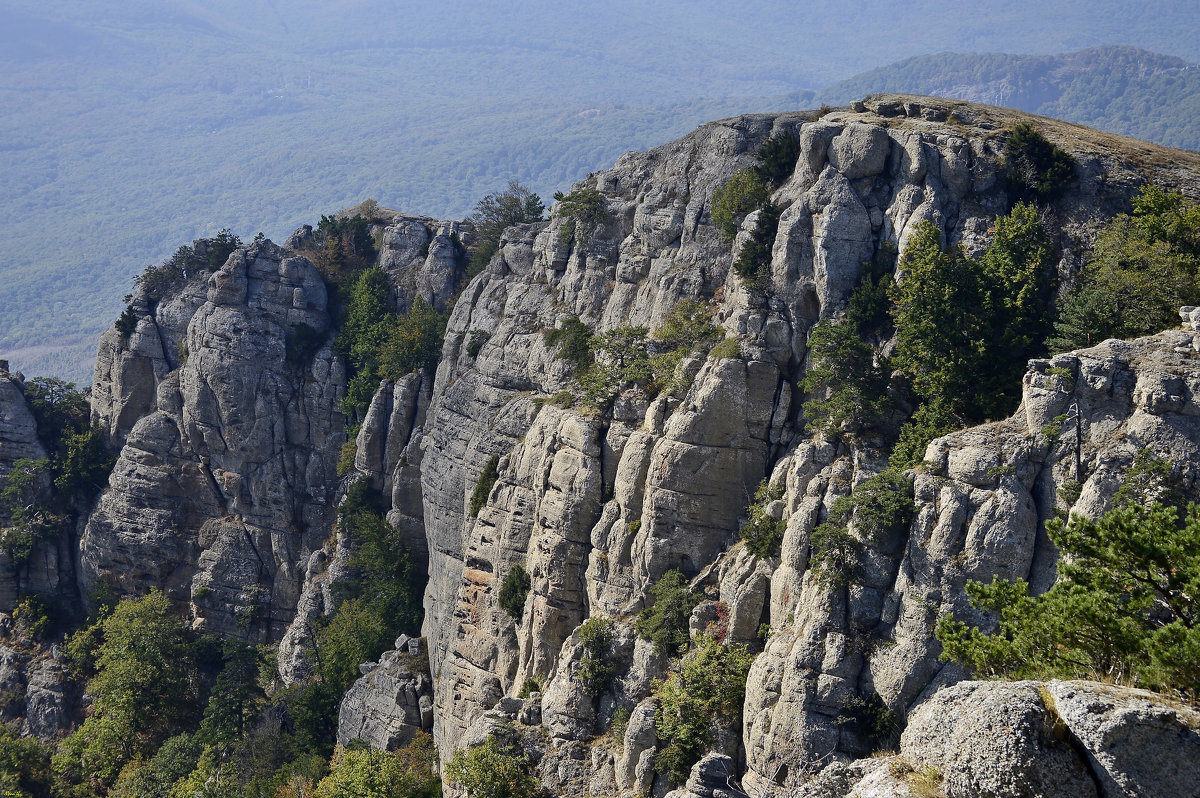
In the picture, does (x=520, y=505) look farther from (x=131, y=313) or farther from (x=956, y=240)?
(x=131, y=313)

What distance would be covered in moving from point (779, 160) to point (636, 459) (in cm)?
1767

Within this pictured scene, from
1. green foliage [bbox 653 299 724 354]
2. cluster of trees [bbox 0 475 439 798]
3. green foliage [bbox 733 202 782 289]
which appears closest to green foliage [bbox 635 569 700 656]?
green foliage [bbox 653 299 724 354]

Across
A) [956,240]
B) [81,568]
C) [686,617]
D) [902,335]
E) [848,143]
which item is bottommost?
[81,568]

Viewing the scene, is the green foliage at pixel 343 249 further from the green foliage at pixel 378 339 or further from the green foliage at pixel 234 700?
the green foliage at pixel 234 700

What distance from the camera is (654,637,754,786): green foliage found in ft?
129

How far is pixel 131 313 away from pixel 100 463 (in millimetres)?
13183

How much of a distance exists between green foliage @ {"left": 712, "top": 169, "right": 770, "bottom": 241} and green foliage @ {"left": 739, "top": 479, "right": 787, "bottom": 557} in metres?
15.6

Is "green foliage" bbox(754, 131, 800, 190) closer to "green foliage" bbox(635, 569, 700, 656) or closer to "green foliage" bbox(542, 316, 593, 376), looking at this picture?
"green foliage" bbox(542, 316, 593, 376)

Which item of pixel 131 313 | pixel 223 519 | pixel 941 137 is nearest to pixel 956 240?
pixel 941 137

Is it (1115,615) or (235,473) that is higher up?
(1115,615)

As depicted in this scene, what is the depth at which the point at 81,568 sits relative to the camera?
83.9m

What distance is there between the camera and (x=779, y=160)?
52688mm

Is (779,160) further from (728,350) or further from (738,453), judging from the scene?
(738,453)

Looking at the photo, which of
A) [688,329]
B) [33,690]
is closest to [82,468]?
[33,690]
